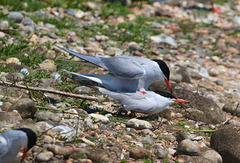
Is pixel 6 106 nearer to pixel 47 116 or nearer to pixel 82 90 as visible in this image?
pixel 47 116

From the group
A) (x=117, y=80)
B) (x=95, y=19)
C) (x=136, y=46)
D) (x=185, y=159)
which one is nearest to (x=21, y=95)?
(x=117, y=80)

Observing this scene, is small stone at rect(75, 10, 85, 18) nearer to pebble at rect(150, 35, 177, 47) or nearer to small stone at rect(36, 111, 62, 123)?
pebble at rect(150, 35, 177, 47)

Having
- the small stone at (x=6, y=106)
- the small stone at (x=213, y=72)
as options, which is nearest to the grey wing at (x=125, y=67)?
the small stone at (x=6, y=106)

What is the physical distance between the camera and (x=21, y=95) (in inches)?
136

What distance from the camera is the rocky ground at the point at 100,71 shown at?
9.46 feet

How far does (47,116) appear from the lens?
305 centimetres

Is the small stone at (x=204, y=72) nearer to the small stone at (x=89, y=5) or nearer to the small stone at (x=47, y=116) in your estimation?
the small stone at (x=89, y=5)

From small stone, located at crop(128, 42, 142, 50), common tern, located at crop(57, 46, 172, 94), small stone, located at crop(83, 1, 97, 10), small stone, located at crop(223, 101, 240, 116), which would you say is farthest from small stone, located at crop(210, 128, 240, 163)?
small stone, located at crop(83, 1, 97, 10)

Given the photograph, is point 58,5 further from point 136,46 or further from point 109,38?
point 136,46

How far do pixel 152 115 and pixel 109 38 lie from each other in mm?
2601

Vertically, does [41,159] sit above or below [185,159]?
above

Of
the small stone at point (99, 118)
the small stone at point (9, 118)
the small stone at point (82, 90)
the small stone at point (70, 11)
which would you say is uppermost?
the small stone at point (9, 118)

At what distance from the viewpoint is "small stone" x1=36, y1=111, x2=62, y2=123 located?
303cm

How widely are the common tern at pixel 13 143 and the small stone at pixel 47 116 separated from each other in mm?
690
